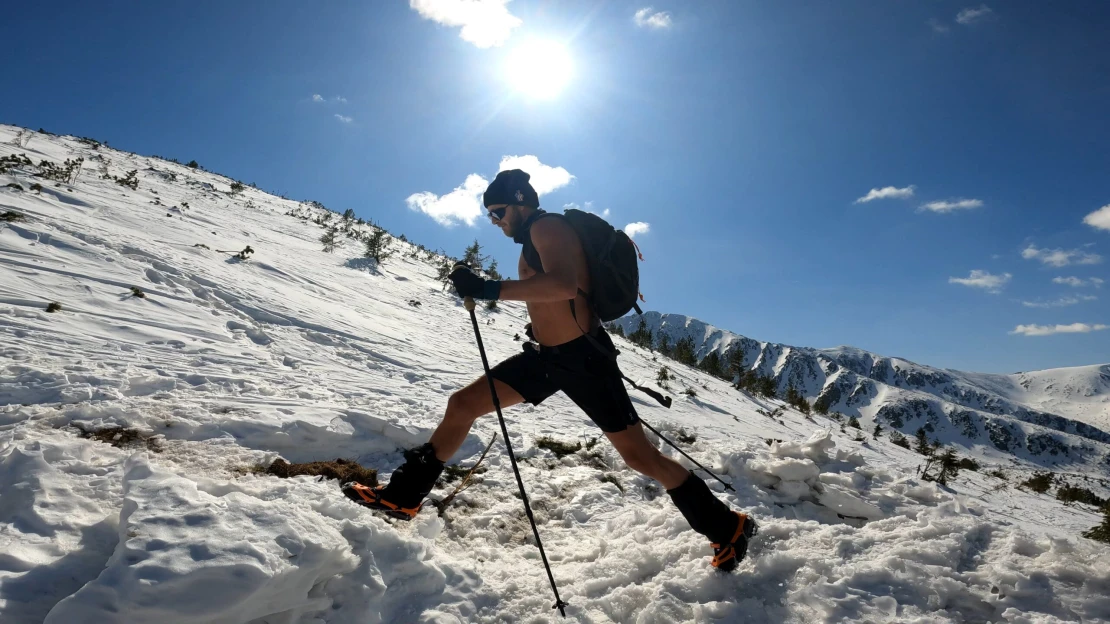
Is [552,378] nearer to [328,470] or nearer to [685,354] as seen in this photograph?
[328,470]

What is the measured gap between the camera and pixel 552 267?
2.59m

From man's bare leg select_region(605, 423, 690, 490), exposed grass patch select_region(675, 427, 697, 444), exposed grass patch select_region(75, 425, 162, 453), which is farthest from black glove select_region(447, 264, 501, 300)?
exposed grass patch select_region(675, 427, 697, 444)

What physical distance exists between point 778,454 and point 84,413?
16.2ft

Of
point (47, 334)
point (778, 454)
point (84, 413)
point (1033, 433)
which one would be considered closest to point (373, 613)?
point (84, 413)

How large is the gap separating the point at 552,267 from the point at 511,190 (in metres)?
0.67

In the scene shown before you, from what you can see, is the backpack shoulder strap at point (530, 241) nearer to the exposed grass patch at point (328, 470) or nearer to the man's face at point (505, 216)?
the man's face at point (505, 216)

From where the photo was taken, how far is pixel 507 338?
10.0 meters

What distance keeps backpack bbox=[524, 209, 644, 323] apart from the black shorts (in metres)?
0.21

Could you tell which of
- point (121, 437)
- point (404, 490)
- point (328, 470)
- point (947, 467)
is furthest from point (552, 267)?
point (947, 467)

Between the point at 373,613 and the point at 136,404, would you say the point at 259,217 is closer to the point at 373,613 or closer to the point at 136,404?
the point at 136,404

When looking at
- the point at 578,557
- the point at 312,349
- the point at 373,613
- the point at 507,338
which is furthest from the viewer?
the point at 507,338

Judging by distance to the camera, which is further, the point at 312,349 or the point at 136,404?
the point at 312,349

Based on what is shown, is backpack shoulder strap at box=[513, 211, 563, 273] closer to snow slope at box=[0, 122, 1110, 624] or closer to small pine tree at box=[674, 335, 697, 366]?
snow slope at box=[0, 122, 1110, 624]

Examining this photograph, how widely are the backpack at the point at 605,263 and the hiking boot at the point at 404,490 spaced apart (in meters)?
1.29
